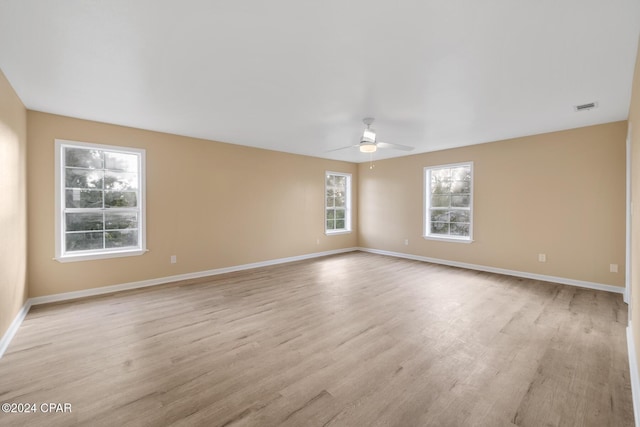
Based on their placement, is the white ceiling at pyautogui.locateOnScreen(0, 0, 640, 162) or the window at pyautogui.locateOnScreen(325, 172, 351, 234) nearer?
the white ceiling at pyautogui.locateOnScreen(0, 0, 640, 162)

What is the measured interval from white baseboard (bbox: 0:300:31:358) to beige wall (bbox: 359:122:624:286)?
647 cm

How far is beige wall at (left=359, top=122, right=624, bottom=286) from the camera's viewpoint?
4.03m

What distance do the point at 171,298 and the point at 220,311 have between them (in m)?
0.97

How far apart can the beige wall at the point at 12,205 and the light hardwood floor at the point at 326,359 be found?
1.19ft

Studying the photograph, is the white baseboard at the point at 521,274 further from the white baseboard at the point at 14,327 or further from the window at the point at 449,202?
the white baseboard at the point at 14,327

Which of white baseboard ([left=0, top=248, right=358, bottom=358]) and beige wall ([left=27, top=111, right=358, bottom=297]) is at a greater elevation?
beige wall ([left=27, top=111, right=358, bottom=297])

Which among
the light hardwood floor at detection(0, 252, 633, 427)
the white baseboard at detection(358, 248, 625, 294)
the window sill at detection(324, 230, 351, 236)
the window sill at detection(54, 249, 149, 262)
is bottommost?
the light hardwood floor at detection(0, 252, 633, 427)

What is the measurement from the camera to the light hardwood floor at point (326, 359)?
1.72 m

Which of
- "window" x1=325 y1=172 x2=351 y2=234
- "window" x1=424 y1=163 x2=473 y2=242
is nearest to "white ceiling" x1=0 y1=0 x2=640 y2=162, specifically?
"window" x1=424 y1=163 x2=473 y2=242

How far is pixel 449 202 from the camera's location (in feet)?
19.5

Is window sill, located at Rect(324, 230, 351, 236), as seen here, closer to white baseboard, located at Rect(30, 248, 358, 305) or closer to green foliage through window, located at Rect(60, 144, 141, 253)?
white baseboard, located at Rect(30, 248, 358, 305)

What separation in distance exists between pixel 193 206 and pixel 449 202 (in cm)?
517

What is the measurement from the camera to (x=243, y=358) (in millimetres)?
2311

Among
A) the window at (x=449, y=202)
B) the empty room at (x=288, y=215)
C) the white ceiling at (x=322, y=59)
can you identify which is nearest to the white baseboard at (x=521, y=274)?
the empty room at (x=288, y=215)
